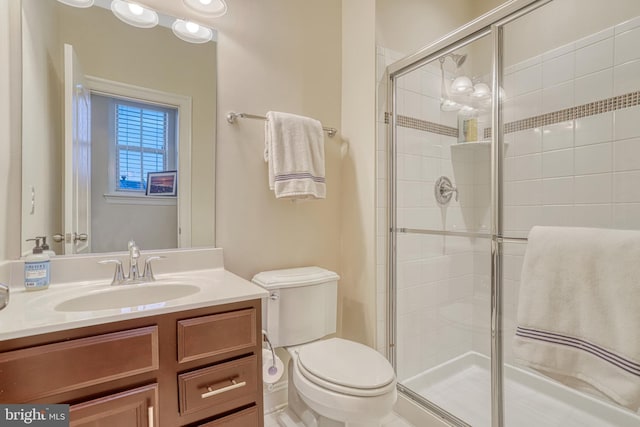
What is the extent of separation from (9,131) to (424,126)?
6.32 ft

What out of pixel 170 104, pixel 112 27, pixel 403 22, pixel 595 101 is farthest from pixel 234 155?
pixel 595 101

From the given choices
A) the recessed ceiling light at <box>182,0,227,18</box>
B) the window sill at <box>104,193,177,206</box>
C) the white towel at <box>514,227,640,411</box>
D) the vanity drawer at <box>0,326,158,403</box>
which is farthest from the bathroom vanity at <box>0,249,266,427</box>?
the recessed ceiling light at <box>182,0,227,18</box>

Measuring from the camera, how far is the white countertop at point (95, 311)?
0.79 m

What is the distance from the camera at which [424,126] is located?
1904 mm

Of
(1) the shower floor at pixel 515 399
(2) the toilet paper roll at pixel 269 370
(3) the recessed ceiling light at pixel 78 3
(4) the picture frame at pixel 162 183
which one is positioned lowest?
(1) the shower floor at pixel 515 399

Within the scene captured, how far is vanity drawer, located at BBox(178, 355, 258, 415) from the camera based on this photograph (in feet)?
3.17

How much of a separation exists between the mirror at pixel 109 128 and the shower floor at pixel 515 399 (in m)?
1.51

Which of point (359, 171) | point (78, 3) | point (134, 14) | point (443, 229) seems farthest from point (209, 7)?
point (443, 229)

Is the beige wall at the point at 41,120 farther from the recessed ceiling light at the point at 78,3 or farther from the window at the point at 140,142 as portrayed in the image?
the window at the point at 140,142

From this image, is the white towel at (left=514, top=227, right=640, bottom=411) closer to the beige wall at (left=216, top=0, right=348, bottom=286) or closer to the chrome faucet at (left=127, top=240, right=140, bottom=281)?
the beige wall at (left=216, top=0, right=348, bottom=286)

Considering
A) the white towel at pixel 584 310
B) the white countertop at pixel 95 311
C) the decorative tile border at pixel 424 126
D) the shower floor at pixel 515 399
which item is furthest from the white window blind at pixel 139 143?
the shower floor at pixel 515 399

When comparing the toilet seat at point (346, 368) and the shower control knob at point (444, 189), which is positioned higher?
the shower control knob at point (444, 189)

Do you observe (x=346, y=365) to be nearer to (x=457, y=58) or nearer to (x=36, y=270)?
(x=36, y=270)

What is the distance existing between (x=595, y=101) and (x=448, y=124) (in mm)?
698
